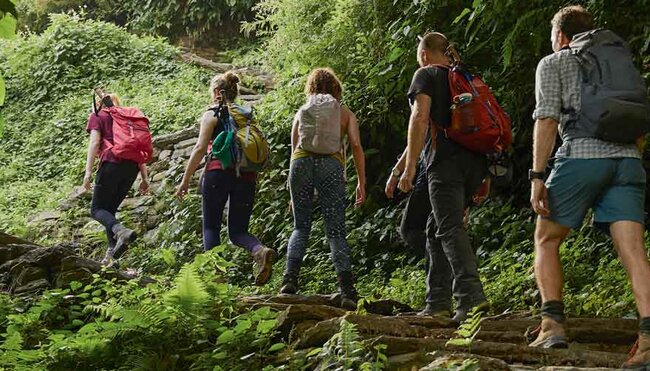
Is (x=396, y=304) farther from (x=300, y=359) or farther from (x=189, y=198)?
(x=189, y=198)

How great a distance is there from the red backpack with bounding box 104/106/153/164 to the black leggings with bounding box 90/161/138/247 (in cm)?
11

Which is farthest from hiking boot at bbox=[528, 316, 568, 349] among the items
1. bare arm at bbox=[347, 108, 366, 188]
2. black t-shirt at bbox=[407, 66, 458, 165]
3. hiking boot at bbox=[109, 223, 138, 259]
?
hiking boot at bbox=[109, 223, 138, 259]

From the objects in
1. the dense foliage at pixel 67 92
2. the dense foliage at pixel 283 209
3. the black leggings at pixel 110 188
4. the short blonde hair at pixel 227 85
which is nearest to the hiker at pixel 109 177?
the black leggings at pixel 110 188

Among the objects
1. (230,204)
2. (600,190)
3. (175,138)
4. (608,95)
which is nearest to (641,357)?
(600,190)

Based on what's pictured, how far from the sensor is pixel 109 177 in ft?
31.4

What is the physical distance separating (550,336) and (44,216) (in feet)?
34.4

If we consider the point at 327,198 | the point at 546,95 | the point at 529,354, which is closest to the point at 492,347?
the point at 529,354

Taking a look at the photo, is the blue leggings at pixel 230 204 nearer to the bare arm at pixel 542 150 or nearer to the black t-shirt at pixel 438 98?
the black t-shirt at pixel 438 98

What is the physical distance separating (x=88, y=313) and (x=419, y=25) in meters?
5.83

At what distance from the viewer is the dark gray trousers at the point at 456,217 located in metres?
6.32

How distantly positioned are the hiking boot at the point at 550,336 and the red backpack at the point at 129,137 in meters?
5.49

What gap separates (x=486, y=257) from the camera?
9695 millimetres

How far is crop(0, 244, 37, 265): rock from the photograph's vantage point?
777 centimetres

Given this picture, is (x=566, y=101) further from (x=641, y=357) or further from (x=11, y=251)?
(x=11, y=251)
